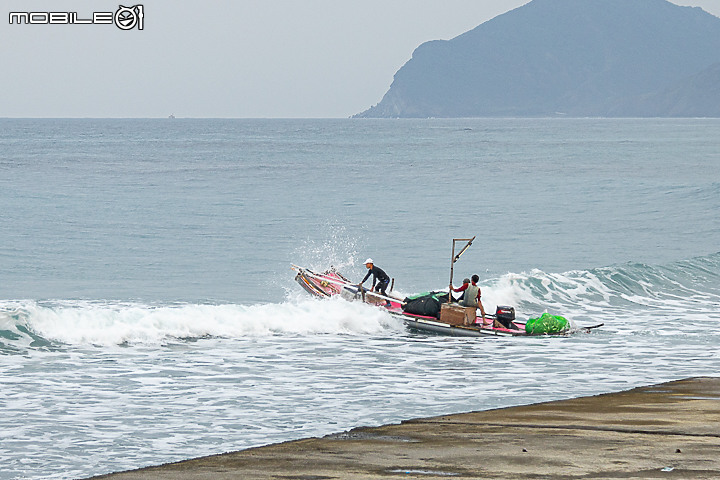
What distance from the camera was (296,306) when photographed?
25266mm

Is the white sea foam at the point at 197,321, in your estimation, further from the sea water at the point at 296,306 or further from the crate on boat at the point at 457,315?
the crate on boat at the point at 457,315

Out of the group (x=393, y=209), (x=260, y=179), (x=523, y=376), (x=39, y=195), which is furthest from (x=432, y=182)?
(x=523, y=376)

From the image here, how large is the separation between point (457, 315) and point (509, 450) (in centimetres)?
1265

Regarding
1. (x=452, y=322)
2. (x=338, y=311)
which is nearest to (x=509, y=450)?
(x=452, y=322)

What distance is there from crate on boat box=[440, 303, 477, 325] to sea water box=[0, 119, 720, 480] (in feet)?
2.92

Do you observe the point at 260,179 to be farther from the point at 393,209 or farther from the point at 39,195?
the point at 393,209

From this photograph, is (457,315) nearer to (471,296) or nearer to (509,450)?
(471,296)

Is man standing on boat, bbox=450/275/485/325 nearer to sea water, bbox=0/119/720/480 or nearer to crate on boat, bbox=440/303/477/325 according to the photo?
crate on boat, bbox=440/303/477/325

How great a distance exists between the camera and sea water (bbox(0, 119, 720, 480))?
1442cm

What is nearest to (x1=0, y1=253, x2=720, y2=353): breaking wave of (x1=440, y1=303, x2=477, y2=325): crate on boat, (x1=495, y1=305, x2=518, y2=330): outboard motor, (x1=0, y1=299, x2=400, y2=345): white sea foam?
(x1=0, y1=299, x2=400, y2=345): white sea foam

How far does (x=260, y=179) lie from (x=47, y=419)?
2553 inches

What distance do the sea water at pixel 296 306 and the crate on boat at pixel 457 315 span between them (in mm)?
890

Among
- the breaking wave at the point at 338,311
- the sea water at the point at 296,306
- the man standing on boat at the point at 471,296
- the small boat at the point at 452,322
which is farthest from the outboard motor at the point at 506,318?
the breaking wave at the point at 338,311

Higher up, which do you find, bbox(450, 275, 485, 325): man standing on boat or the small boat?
bbox(450, 275, 485, 325): man standing on boat
